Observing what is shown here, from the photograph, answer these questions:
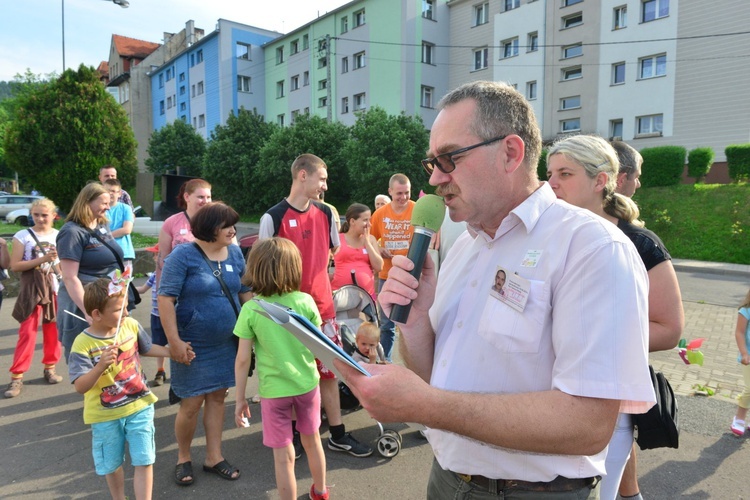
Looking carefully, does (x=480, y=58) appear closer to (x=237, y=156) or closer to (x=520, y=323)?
(x=237, y=156)

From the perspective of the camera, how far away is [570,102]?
29078 mm

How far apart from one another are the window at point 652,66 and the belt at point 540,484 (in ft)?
97.1

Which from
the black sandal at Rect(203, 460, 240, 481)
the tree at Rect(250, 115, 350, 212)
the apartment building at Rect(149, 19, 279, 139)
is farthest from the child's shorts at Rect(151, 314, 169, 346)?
the apartment building at Rect(149, 19, 279, 139)

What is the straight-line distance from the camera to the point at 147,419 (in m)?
3.09

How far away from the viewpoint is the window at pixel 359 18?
36.1m

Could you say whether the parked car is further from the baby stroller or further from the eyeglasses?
the eyeglasses

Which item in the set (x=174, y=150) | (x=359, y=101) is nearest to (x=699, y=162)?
(x=359, y=101)

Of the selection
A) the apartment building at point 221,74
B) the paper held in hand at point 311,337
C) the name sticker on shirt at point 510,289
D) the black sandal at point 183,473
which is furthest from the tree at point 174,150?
the name sticker on shirt at point 510,289

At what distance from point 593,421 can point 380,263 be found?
4180 millimetres

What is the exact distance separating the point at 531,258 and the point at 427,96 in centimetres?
3547

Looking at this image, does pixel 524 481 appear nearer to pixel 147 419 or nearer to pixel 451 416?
pixel 451 416

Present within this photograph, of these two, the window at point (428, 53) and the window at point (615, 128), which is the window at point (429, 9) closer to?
the window at point (428, 53)

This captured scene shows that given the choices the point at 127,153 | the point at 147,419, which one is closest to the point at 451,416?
the point at 147,419

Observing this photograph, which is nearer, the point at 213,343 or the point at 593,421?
the point at 593,421
